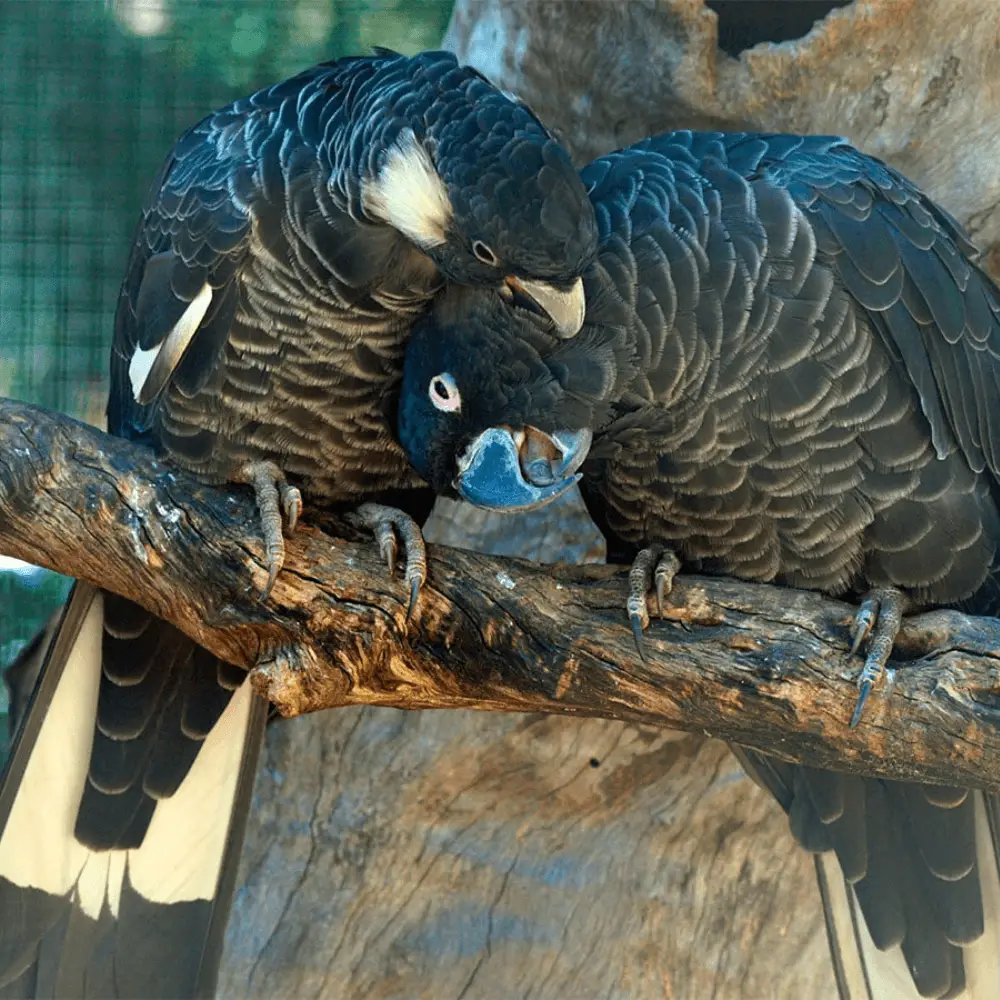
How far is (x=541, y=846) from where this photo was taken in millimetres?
2693

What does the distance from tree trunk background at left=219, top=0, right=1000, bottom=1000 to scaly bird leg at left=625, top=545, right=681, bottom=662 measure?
70 centimetres

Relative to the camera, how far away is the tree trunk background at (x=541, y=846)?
264cm

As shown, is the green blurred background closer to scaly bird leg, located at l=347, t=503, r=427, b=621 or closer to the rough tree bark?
the rough tree bark

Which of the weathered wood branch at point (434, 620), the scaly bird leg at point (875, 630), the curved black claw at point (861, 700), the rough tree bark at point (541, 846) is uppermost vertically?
the scaly bird leg at point (875, 630)

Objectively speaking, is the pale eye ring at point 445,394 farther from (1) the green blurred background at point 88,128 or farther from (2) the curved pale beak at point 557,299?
(1) the green blurred background at point 88,128

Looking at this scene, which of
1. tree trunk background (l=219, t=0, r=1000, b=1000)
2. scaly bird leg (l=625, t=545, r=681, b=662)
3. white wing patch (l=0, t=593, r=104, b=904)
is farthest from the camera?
tree trunk background (l=219, t=0, r=1000, b=1000)

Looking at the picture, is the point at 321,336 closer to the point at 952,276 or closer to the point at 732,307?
the point at 732,307

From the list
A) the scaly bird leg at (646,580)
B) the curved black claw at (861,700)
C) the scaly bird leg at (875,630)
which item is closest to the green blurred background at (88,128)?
the scaly bird leg at (646,580)

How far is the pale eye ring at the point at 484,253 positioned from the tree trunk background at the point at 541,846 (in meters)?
1.09

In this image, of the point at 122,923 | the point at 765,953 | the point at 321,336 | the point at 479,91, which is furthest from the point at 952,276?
the point at 122,923

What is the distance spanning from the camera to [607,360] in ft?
6.12

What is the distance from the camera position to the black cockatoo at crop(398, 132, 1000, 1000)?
72.8 inches

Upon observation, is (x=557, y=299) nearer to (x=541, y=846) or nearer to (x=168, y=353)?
(x=168, y=353)

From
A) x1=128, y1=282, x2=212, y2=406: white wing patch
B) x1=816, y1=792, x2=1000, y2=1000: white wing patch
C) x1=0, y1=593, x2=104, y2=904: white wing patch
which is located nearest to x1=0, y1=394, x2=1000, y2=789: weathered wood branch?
x1=128, y1=282, x2=212, y2=406: white wing patch
